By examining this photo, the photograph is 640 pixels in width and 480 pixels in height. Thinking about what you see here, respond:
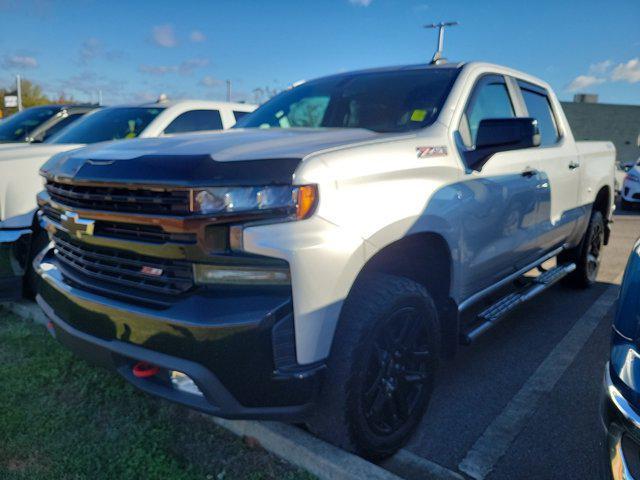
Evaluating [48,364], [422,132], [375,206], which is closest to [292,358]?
[375,206]

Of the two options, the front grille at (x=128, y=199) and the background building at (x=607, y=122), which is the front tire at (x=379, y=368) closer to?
the front grille at (x=128, y=199)

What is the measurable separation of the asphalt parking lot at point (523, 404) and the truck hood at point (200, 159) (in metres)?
1.48

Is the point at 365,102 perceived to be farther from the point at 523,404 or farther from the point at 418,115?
the point at 523,404

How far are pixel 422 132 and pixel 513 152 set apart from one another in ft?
3.19

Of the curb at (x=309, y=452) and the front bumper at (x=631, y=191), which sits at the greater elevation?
the curb at (x=309, y=452)

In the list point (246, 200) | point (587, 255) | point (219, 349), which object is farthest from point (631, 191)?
point (219, 349)

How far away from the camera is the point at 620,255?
7133 millimetres

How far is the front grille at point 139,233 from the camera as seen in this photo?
6.22 ft

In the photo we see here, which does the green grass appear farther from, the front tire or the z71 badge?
the z71 badge

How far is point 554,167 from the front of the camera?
3.92 metres

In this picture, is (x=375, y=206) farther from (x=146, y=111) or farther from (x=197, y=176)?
(x=146, y=111)

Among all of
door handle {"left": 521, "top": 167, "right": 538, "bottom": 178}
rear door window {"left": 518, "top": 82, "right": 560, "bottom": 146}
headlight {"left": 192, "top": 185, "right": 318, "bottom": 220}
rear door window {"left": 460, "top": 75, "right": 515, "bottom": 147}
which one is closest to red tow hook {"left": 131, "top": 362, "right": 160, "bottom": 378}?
headlight {"left": 192, "top": 185, "right": 318, "bottom": 220}

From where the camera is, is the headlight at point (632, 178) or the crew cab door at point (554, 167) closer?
the crew cab door at point (554, 167)

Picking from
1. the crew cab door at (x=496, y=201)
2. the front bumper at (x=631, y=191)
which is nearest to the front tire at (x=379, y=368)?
the crew cab door at (x=496, y=201)
